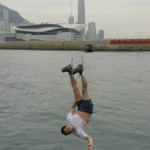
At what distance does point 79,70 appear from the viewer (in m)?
13.6

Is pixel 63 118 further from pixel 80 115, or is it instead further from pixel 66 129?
pixel 66 129

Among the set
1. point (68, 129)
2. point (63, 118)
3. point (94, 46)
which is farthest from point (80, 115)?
point (94, 46)

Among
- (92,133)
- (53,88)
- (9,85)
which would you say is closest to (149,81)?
(53,88)

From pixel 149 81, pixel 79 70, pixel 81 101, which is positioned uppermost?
pixel 79 70

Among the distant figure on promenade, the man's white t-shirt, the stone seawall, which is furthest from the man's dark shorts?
the stone seawall

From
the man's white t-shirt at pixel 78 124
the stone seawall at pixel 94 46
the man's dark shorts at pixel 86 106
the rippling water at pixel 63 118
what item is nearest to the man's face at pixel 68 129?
the man's white t-shirt at pixel 78 124

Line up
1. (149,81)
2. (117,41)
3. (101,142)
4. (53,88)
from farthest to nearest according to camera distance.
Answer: (117,41) → (149,81) → (53,88) → (101,142)

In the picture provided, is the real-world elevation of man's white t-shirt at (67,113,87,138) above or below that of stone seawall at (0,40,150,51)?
above

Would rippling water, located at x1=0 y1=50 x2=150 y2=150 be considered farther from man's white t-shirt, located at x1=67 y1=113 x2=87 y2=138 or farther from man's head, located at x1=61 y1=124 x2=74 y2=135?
man's head, located at x1=61 y1=124 x2=74 y2=135

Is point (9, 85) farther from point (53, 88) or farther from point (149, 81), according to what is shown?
point (149, 81)

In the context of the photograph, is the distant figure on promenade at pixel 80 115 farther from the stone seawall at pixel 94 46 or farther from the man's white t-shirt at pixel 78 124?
the stone seawall at pixel 94 46

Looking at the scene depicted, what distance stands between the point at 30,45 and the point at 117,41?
42.0 m

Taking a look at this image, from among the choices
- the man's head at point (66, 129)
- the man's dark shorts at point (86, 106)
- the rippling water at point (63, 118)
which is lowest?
the rippling water at point (63, 118)

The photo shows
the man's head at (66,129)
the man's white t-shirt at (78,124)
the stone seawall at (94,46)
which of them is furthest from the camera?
the stone seawall at (94,46)
